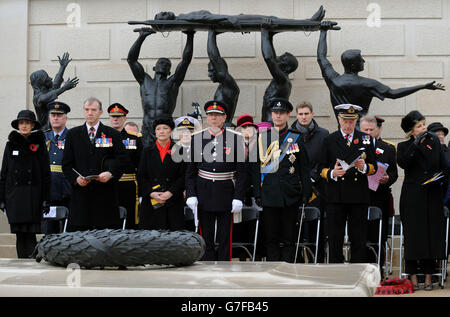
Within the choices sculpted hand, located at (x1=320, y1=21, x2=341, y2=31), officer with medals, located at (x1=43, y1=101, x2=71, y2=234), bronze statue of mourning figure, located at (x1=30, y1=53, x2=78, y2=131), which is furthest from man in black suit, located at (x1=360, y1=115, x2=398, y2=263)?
bronze statue of mourning figure, located at (x1=30, y1=53, x2=78, y2=131)

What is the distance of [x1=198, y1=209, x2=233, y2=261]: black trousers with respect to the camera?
7.61m

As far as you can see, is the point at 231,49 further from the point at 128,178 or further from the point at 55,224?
the point at 55,224

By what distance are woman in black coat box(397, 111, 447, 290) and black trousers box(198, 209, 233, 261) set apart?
6.51 ft

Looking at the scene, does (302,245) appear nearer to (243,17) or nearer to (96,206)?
(96,206)

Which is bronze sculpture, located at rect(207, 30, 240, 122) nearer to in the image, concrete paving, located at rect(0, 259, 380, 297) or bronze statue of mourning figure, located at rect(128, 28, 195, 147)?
bronze statue of mourning figure, located at rect(128, 28, 195, 147)

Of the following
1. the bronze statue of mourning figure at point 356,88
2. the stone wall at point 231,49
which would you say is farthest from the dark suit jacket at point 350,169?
the stone wall at point 231,49

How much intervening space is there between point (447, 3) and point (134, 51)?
17.5ft

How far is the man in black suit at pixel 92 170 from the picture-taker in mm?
7855

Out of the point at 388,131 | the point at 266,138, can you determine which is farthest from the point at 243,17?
the point at 266,138

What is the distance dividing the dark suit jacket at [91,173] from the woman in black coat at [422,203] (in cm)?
306

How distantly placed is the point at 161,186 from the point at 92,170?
0.73m

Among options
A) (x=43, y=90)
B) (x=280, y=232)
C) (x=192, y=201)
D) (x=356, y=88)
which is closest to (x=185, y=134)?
(x=192, y=201)

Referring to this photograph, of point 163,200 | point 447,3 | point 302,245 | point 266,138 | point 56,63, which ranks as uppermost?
point 447,3
